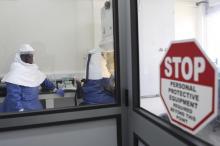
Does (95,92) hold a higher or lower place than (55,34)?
lower

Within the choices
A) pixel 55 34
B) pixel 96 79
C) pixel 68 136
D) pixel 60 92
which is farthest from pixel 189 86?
pixel 55 34

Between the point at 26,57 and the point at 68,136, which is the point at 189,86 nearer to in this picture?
the point at 68,136

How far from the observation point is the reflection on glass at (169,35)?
116 centimetres

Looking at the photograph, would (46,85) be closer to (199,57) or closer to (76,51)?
(76,51)

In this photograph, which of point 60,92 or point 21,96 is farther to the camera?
point 60,92

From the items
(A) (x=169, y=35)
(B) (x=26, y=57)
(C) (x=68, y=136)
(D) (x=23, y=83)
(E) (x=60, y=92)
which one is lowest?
(C) (x=68, y=136)

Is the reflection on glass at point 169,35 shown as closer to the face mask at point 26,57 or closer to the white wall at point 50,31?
the white wall at point 50,31

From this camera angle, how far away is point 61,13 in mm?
3643

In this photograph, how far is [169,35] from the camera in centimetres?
199

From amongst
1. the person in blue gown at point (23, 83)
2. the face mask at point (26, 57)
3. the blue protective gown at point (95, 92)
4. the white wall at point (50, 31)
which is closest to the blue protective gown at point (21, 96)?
the person in blue gown at point (23, 83)

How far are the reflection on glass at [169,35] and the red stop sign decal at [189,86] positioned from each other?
0.06 meters

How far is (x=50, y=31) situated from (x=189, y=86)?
9.92 feet

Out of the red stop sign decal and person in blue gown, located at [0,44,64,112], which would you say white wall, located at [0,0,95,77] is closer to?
person in blue gown, located at [0,44,64,112]

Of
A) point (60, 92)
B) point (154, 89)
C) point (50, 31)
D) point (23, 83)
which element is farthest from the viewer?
point (50, 31)
